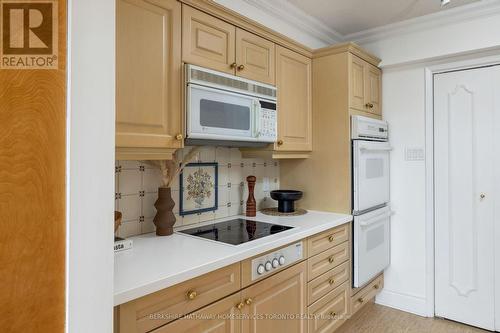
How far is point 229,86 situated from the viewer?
5.82 ft

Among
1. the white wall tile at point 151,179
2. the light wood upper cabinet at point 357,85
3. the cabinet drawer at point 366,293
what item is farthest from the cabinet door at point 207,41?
the cabinet drawer at point 366,293

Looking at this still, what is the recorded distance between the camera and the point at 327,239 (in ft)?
6.96

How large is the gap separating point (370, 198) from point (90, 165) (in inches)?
85.0

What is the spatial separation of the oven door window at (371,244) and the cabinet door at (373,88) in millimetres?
876

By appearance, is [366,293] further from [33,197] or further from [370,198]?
[33,197]

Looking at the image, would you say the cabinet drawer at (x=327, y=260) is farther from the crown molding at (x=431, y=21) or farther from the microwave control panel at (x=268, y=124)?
the crown molding at (x=431, y=21)

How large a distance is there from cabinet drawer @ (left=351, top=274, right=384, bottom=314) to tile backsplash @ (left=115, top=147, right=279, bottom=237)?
97cm

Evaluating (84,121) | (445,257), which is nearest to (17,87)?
(84,121)

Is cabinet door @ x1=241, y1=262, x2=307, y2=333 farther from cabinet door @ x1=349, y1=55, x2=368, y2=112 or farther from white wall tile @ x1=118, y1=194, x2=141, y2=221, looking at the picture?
cabinet door @ x1=349, y1=55, x2=368, y2=112

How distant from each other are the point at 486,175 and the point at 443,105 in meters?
0.65

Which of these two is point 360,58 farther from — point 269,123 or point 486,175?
point 486,175

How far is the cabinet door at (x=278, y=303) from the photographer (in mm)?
1536

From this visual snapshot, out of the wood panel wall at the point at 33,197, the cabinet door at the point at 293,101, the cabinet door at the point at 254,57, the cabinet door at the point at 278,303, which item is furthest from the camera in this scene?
the cabinet door at the point at 293,101

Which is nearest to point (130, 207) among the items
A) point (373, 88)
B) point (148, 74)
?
point (148, 74)
